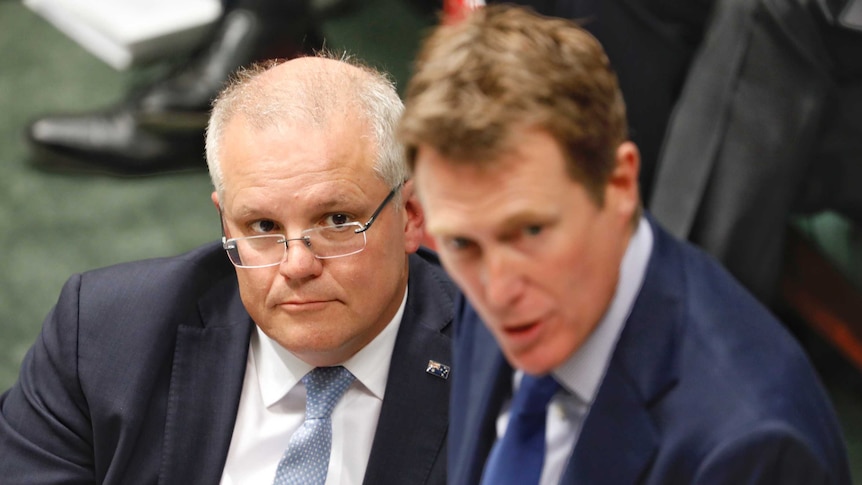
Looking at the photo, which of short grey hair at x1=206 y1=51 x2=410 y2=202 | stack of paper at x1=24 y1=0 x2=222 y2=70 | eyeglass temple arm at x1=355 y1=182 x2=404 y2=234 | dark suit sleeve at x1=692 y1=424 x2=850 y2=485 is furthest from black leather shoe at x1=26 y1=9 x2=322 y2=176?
dark suit sleeve at x1=692 y1=424 x2=850 y2=485

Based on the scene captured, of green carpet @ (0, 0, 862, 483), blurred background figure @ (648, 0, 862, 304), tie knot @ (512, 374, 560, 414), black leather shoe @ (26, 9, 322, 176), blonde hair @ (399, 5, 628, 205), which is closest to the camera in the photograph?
blonde hair @ (399, 5, 628, 205)

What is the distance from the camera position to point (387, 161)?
173 centimetres

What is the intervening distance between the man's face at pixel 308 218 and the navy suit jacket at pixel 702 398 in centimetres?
57

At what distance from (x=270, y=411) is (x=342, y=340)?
224 millimetres

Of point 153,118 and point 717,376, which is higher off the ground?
point 717,376

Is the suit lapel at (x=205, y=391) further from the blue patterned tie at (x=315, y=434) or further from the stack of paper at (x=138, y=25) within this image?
→ the stack of paper at (x=138, y=25)

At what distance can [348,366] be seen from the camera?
70.6 inches

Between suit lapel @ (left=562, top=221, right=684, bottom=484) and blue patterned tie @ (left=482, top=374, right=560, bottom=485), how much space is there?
0.26 ft

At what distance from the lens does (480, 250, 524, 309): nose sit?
1105 mm

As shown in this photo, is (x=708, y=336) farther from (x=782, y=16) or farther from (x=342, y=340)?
(x=782, y=16)

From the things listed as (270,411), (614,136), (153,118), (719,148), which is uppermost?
(614,136)

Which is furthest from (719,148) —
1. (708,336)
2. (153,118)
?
(153,118)

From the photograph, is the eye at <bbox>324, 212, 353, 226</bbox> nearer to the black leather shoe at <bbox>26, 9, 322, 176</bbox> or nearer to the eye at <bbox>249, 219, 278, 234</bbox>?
the eye at <bbox>249, 219, 278, 234</bbox>

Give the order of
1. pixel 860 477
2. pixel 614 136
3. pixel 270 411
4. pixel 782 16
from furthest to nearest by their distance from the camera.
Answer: pixel 860 477, pixel 782 16, pixel 270 411, pixel 614 136
